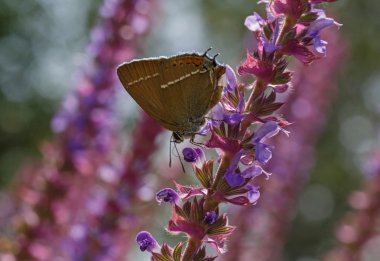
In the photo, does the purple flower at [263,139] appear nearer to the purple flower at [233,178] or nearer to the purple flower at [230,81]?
the purple flower at [233,178]

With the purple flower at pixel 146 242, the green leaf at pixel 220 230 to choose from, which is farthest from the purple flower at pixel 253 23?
the purple flower at pixel 146 242

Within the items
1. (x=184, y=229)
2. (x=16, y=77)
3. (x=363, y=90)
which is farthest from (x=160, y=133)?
(x=16, y=77)

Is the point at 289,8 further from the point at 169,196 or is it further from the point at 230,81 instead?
the point at 169,196

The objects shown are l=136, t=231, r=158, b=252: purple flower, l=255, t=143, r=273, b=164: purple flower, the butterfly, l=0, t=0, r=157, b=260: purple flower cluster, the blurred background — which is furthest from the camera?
the blurred background

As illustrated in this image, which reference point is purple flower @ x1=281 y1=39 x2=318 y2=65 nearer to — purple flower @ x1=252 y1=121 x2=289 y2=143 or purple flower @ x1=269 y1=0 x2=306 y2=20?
purple flower @ x1=269 y1=0 x2=306 y2=20

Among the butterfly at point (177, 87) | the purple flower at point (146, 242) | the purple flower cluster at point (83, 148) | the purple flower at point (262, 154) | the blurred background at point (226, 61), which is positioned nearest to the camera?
the purple flower at point (262, 154)

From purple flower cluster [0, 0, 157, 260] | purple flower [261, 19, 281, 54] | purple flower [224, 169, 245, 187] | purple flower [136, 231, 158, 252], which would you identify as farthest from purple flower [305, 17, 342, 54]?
purple flower cluster [0, 0, 157, 260]
